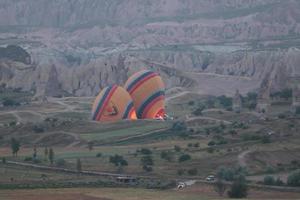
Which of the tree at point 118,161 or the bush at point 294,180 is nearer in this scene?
the bush at point 294,180

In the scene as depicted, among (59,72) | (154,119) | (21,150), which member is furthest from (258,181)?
(59,72)

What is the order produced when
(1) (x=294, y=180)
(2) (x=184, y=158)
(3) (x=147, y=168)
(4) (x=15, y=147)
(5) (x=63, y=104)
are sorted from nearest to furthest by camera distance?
(1) (x=294, y=180) < (3) (x=147, y=168) < (2) (x=184, y=158) < (4) (x=15, y=147) < (5) (x=63, y=104)

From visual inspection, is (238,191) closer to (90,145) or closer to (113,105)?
(90,145)

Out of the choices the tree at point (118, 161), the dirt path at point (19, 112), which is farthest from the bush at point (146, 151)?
the dirt path at point (19, 112)

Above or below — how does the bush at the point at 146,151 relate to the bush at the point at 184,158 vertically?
above

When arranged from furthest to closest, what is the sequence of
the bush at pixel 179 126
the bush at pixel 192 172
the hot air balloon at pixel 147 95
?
the hot air balloon at pixel 147 95 < the bush at pixel 179 126 < the bush at pixel 192 172

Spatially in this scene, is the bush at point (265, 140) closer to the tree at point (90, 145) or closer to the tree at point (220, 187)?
the tree at point (90, 145)

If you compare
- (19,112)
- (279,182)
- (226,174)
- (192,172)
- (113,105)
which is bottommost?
(279,182)

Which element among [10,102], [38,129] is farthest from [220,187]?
[10,102]
